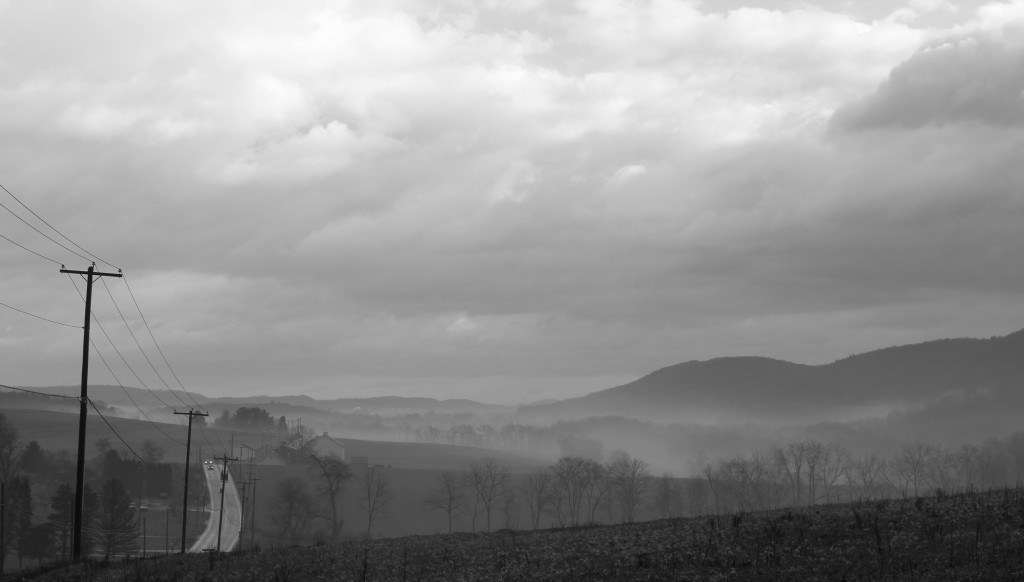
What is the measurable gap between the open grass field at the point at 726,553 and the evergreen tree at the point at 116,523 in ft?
255

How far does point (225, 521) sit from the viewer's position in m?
141

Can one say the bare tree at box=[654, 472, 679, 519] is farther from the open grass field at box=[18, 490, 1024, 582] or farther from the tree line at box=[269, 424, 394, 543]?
the open grass field at box=[18, 490, 1024, 582]

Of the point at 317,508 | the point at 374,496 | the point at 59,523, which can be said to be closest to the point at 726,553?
the point at 59,523

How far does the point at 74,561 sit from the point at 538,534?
78.4 feet

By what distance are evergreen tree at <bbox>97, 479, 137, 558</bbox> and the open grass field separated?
77608 mm

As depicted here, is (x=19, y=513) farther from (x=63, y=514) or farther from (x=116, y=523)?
(x=116, y=523)

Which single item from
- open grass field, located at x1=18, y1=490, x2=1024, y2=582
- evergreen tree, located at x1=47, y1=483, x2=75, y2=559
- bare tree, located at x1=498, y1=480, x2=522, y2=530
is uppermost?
open grass field, located at x1=18, y1=490, x2=1024, y2=582

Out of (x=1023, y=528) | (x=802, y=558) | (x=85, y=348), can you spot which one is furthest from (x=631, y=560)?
(x=85, y=348)

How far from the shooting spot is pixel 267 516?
6156 inches

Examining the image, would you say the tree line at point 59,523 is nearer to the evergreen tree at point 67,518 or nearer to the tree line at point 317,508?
the evergreen tree at point 67,518

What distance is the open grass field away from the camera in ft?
81.9

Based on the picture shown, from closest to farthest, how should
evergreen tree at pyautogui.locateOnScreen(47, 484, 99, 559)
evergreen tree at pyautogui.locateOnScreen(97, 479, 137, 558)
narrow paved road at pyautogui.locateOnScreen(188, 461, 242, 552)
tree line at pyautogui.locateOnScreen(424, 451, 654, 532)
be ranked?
evergreen tree at pyautogui.locateOnScreen(47, 484, 99, 559) < narrow paved road at pyautogui.locateOnScreen(188, 461, 242, 552) < evergreen tree at pyautogui.locateOnScreen(97, 479, 137, 558) < tree line at pyautogui.locateOnScreen(424, 451, 654, 532)

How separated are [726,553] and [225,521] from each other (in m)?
126

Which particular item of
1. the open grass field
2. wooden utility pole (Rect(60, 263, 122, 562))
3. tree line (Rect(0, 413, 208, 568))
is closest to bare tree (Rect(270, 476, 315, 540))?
tree line (Rect(0, 413, 208, 568))
